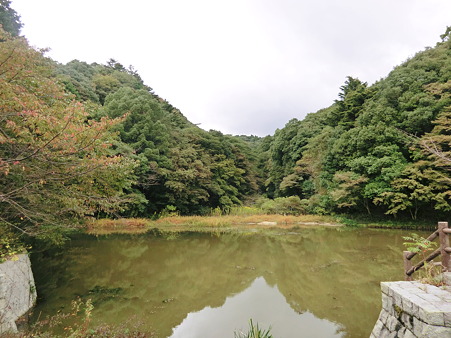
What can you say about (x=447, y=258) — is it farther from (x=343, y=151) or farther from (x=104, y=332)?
(x=343, y=151)

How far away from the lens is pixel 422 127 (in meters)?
14.9

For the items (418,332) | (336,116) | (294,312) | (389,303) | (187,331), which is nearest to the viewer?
(418,332)

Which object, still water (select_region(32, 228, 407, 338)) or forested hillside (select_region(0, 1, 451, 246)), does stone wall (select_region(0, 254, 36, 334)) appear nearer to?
still water (select_region(32, 228, 407, 338))

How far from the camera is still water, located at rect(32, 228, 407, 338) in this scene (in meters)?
4.85

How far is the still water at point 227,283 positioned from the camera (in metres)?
4.85

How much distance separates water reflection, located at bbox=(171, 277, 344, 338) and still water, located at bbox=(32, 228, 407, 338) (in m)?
0.02

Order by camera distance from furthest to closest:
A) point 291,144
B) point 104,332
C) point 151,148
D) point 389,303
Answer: point 291,144
point 151,148
point 104,332
point 389,303

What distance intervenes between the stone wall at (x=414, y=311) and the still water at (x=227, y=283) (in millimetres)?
1152

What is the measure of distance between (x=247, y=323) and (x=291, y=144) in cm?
2350

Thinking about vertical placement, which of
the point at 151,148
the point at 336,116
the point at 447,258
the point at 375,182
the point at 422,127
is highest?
the point at 336,116

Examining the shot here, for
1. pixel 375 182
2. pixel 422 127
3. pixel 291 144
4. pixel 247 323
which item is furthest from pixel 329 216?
pixel 247 323

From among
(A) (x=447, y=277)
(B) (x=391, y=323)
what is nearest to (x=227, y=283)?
(B) (x=391, y=323)

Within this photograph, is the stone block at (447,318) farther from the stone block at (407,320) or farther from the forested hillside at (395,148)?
the forested hillside at (395,148)

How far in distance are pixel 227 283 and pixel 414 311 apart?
475 centimetres
